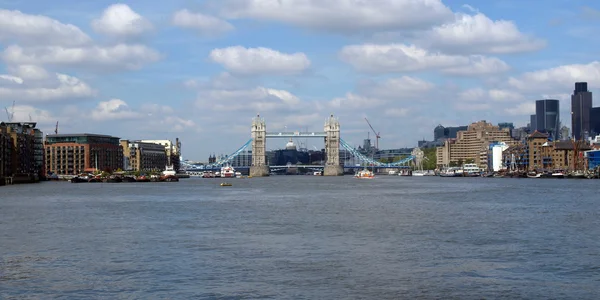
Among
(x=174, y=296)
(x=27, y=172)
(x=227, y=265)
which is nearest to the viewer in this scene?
(x=174, y=296)

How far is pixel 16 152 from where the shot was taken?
586 ft

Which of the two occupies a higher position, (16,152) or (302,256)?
(16,152)

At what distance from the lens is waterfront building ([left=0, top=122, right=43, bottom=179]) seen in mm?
164875

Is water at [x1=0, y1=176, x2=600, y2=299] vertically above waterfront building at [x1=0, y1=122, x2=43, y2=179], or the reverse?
waterfront building at [x1=0, y1=122, x2=43, y2=179]

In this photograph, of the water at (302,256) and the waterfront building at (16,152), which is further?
the waterfront building at (16,152)

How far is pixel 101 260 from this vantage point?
118ft

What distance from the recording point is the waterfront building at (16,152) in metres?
165

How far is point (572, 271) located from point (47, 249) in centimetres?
2357

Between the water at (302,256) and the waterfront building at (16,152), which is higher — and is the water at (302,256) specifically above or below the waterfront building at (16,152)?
below

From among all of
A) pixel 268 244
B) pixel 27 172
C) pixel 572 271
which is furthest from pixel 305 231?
pixel 27 172

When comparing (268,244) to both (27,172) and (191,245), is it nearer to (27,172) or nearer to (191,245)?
(191,245)

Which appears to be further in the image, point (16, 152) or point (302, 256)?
point (16, 152)

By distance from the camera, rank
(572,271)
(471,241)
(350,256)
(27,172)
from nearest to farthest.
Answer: (572,271), (350,256), (471,241), (27,172)

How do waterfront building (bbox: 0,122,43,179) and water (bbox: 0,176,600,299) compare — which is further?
waterfront building (bbox: 0,122,43,179)
